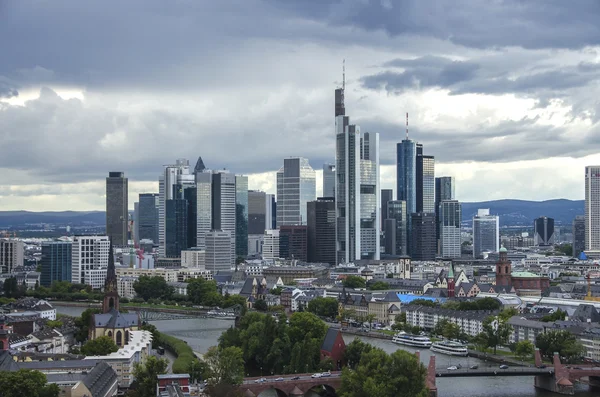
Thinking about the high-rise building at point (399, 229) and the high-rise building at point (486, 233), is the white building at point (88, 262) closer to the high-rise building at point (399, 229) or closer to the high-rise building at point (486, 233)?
the high-rise building at point (399, 229)

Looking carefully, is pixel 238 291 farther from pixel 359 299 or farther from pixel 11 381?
pixel 11 381

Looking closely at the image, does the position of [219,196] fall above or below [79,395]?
above

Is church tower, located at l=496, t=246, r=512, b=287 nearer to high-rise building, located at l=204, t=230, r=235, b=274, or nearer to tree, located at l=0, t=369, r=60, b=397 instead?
high-rise building, located at l=204, t=230, r=235, b=274

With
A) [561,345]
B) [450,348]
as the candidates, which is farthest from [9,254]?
[561,345]

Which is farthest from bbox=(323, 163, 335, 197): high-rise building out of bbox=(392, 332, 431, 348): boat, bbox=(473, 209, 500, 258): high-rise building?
bbox=(392, 332, 431, 348): boat

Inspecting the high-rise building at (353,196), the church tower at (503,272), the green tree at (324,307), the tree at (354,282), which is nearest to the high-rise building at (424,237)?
the high-rise building at (353,196)

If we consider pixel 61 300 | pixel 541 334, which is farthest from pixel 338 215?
pixel 541 334

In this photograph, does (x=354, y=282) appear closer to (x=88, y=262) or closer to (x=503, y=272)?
(x=503, y=272)
